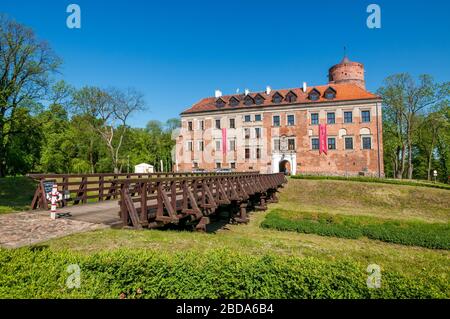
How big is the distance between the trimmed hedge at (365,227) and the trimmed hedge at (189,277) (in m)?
11.8

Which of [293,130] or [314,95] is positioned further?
[293,130]

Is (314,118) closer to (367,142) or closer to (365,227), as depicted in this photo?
(367,142)

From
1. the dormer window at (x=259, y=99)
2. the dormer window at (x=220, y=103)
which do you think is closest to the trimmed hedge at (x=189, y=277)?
the dormer window at (x=259, y=99)

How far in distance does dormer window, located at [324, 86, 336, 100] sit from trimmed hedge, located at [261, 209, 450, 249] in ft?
75.0

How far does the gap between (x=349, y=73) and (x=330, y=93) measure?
333 inches

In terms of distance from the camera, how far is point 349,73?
3991cm

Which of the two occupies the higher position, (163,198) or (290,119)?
(290,119)

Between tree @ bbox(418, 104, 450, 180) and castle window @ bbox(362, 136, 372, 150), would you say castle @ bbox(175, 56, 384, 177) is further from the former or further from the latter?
tree @ bbox(418, 104, 450, 180)

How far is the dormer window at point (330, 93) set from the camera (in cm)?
3478

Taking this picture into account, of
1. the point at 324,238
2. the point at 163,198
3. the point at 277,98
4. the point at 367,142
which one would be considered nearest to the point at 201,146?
the point at 277,98

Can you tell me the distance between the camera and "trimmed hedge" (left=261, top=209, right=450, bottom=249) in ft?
43.5

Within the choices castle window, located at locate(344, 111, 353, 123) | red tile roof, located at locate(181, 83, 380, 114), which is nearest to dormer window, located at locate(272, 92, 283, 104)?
red tile roof, located at locate(181, 83, 380, 114)

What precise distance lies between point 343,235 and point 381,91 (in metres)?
31.5
